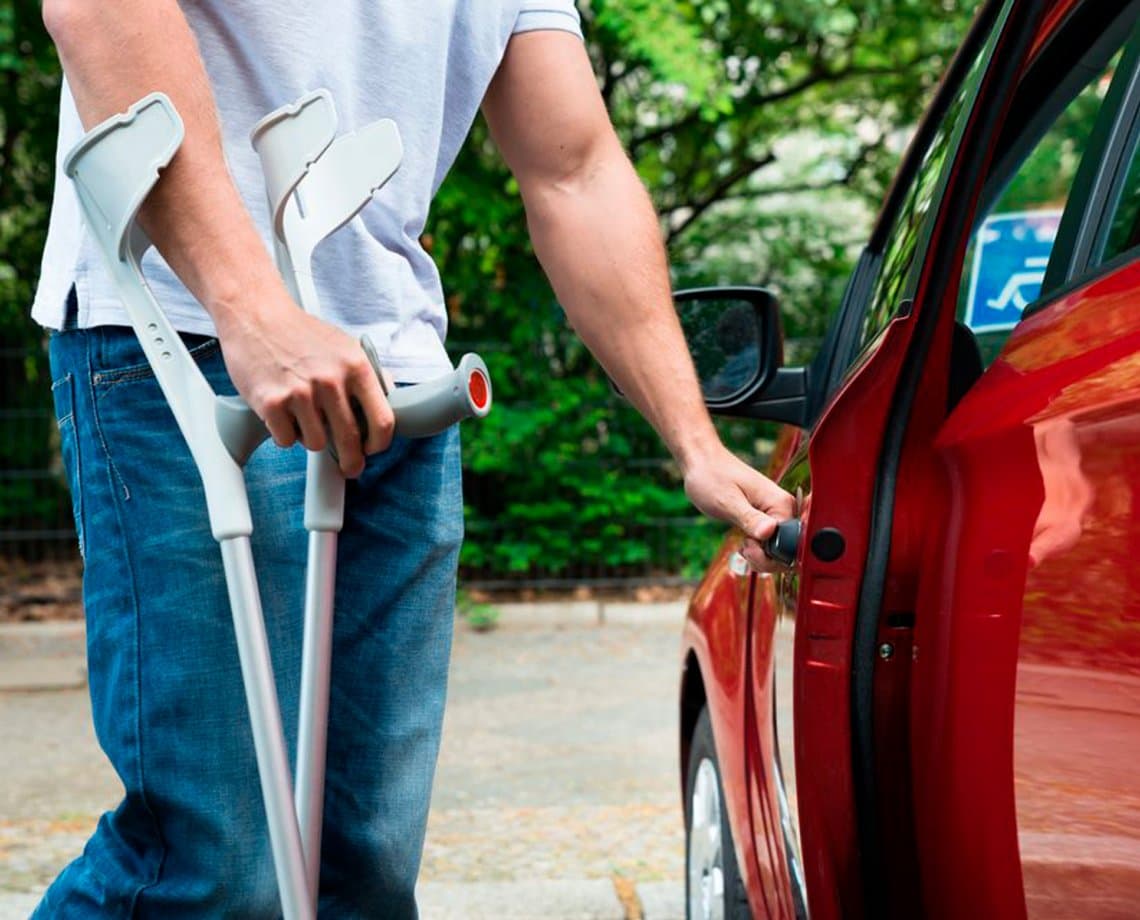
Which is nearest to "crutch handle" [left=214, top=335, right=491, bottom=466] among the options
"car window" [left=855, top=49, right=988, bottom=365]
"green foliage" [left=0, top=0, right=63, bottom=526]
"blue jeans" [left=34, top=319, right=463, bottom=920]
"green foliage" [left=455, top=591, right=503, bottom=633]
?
"blue jeans" [left=34, top=319, right=463, bottom=920]

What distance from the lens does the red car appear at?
1.33 m

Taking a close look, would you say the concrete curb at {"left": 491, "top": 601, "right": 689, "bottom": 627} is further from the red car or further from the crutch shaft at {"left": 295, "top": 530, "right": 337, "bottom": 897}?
the crutch shaft at {"left": 295, "top": 530, "right": 337, "bottom": 897}

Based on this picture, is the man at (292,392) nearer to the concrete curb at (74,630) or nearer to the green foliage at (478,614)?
the concrete curb at (74,630)

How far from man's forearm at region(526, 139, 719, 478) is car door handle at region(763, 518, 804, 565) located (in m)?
0.23

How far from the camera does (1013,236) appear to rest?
2.83 m

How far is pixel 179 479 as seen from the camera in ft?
5.67

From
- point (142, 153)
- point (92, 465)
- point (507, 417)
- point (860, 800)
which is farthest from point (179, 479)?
point (507, 417)

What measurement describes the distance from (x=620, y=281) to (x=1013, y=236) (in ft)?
3.22

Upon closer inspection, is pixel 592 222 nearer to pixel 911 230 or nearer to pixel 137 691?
pixel 911 230

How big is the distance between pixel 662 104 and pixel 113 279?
7269 mm

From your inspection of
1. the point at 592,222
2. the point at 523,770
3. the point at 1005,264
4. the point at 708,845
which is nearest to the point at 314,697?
the point at 592,222

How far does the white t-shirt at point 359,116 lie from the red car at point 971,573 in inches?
20.9

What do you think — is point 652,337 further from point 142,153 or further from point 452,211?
point 452,211

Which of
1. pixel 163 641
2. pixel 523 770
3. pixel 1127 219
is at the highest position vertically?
pixel 1127 219
